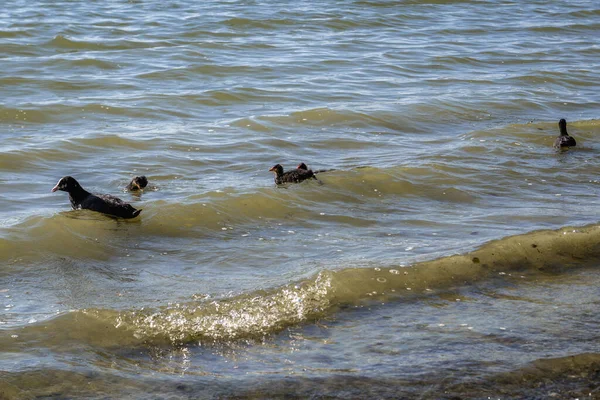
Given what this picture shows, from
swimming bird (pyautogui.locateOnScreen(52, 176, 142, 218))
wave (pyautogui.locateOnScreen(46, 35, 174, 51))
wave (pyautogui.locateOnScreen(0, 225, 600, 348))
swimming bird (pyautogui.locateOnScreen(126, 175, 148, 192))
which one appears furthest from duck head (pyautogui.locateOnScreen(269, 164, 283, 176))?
wave (pyautogui.locateOnScreen(46, 35, 174, 51))

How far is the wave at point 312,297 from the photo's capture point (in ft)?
23.9

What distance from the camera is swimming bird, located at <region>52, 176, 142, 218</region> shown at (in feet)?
34.1

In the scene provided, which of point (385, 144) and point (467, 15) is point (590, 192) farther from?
point (467, 15)

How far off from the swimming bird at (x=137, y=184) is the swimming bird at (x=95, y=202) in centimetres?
65

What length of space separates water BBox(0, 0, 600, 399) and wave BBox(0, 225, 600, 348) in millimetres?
21

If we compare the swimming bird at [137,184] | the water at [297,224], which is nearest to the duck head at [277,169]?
the water at [297,224]

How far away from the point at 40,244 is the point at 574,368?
18.4ft

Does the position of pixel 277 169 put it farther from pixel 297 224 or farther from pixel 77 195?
pixel 77 195

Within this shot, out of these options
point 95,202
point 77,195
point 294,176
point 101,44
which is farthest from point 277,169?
point 101,44

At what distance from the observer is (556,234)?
9.34 meters

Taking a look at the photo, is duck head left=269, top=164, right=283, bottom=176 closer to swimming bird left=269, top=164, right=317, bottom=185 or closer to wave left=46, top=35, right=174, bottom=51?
swimming bird left=269, top=164, right=317, bottom=185

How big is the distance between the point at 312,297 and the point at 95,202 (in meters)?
3.88

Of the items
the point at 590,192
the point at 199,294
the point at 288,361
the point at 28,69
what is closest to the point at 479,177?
the point at 590,192

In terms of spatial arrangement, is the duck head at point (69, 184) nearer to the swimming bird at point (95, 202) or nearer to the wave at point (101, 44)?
the swimming bird at point (95, 202)
